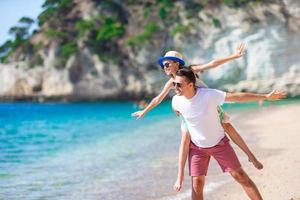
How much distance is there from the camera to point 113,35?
171 feet

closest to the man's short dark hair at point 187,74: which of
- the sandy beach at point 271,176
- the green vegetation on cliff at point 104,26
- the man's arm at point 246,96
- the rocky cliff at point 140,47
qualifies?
the man's arm at point 246,96

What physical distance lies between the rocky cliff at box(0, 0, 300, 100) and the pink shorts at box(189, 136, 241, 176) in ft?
127

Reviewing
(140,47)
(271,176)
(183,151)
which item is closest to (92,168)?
(271,176)

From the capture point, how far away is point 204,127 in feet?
16.0

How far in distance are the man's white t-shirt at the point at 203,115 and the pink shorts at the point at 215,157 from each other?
6 centimetres

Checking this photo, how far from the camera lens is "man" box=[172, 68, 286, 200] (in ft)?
15.8

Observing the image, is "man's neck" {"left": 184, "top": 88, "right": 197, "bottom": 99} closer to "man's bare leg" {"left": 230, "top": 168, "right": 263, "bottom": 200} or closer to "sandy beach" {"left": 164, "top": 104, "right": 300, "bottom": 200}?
"man's bare leg" {"left": 230, "top": 168, "right": 263, "bottom": 200}

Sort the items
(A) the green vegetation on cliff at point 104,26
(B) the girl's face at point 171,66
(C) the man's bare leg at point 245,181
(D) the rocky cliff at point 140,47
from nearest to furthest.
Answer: (C) the man's bare leg at point 245,181 < (B) the girl's face at point 171,66 < (D) the rocky cliff at point 140,47 < (A) the green vegetation on cliff at point 104,26

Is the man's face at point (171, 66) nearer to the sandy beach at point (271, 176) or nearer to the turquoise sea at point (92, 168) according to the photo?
the sandy beach at point (271, 176)

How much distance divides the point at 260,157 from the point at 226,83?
121 feet

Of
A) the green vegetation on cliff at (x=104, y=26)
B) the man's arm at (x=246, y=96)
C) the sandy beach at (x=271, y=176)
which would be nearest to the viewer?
the man's arm at (x=246, y=96)

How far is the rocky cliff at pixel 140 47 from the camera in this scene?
44438 millimetres

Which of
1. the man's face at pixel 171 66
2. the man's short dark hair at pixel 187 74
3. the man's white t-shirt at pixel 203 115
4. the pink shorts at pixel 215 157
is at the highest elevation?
the man's face at pixel 171 66

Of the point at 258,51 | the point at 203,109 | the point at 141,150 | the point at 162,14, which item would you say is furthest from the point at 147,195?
the point at 162,14
